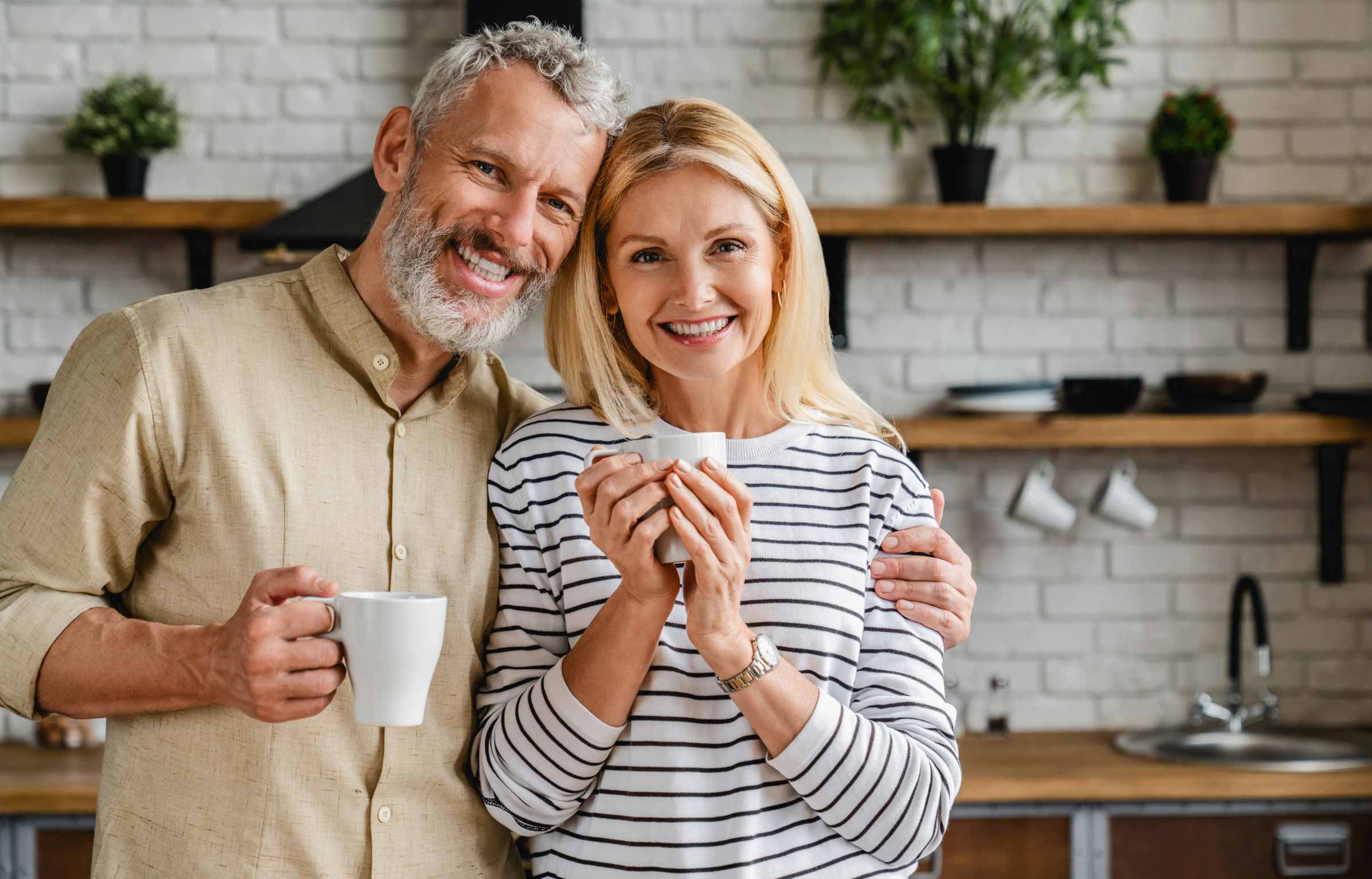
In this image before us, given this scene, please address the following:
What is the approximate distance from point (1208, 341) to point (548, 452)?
230cm

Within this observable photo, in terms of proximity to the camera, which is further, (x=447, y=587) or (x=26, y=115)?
(x=26, y=115)

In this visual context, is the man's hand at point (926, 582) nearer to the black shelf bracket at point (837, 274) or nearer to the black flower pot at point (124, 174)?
the black shelf bracket at point (837, 274)

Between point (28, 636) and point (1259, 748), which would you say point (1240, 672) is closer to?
point (1259, 748)

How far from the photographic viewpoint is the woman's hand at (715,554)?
1132 mm

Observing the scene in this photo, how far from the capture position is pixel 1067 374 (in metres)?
→ 3.11

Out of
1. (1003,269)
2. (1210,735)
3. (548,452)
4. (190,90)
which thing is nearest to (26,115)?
(190,90)

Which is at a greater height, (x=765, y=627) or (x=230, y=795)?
(x=765, y=627)

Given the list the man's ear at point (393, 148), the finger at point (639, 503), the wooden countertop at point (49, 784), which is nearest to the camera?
the finger at point (639, 503)

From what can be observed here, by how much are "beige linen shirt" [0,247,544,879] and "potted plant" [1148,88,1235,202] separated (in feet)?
7.45

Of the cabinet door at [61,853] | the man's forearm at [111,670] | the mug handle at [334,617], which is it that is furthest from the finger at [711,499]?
the cabinet door at [61,853]

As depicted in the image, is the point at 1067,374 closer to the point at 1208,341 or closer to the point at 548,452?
the point at 1208,341

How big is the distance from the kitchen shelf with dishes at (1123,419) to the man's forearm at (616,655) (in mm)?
1654

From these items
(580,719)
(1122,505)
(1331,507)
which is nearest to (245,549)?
(580,719)

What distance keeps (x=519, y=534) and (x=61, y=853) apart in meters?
1.63
